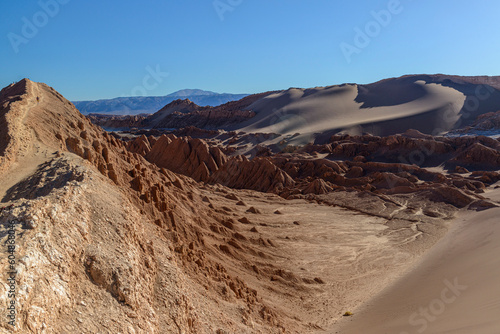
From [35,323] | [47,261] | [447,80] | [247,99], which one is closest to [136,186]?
[47,261]

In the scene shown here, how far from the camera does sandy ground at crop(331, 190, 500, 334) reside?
9836 mm

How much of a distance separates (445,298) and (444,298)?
3cm

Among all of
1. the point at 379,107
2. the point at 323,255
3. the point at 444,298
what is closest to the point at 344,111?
the point at 379,107

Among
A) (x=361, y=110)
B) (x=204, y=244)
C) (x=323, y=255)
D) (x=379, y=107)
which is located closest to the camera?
(x=204, y=244)

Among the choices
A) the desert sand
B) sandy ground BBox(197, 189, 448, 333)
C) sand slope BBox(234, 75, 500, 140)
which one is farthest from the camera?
sand slope BBox(234, 75, 500, 140)

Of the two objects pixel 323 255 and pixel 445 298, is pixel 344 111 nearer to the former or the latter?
pixel 323 255

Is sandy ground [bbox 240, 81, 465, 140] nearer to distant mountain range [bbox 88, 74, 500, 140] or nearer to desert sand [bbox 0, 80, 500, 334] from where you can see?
distant mountain range [bbox 88, 74, 500, 140]

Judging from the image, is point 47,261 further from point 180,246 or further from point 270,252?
point 270,252

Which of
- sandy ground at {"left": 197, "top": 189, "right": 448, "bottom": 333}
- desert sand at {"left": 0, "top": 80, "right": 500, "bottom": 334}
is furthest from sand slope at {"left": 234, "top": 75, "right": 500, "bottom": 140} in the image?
sandy ground at {"left": 197, "top": 189, "right": 448, "bottom": 333}

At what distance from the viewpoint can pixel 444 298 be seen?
11.9 meters

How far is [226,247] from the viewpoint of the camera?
48.9ft

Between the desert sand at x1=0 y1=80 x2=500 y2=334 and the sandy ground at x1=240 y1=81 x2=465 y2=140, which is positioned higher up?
the sandy ground at x1=240 y1=81 x2=465 y2=140

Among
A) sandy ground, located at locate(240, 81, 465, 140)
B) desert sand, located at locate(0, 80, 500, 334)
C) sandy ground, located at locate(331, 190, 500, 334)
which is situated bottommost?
sandy ground, located at locate(331, 190, 500, 334)

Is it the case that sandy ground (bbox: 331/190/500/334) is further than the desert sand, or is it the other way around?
sandy ground (bbox: 331/190/500/334)
